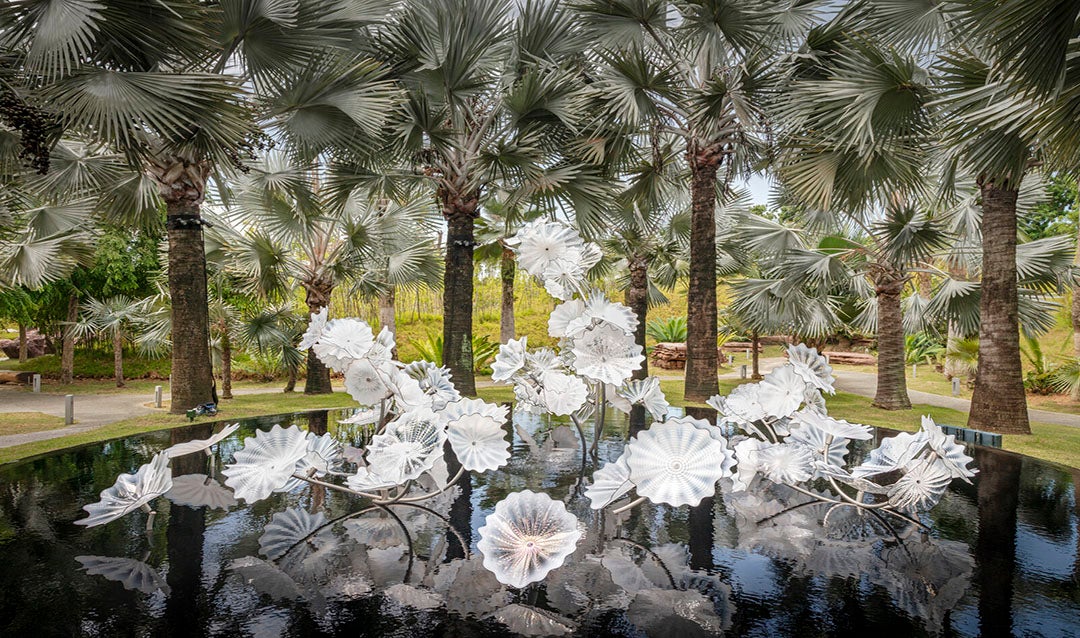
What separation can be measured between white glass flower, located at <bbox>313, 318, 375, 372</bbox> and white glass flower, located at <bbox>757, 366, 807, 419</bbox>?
2232 mm

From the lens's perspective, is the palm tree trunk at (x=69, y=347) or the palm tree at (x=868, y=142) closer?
the palm tree at (x=868, y=142)

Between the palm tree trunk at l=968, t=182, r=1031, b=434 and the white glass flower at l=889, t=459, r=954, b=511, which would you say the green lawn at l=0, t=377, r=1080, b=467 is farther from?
the white glass flower at l=889, t=459, r=954, b=511

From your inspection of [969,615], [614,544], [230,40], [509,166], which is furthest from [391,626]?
[509,166]

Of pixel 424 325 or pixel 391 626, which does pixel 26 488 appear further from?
pixel 424 325

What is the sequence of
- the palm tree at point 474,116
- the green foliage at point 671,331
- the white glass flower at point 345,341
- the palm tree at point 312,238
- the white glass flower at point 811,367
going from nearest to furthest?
the white glass flower at point 345,341, the white glass flower at point 811,367, the palm tree at point 474,116, the palm tree at point 312,238, the green foliage at point 671,331

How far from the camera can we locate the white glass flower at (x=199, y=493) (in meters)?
3.42

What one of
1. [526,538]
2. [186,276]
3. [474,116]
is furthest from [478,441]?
[474,116]

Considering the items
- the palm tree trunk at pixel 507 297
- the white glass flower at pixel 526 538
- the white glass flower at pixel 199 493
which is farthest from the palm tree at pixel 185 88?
the palm tree trunk at pixel 507 297

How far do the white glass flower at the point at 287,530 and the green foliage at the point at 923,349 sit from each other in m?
22.1

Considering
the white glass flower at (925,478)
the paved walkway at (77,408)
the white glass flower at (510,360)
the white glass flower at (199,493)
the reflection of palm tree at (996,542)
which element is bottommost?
the paved walkway at (77,408)

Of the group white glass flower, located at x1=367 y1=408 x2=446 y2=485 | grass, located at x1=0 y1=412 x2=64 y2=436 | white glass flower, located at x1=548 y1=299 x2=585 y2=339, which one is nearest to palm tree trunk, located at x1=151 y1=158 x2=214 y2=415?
grass, located at x1=0 y1=412 x2=64 y2=436

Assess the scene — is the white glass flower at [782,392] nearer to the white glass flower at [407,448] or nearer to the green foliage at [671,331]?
the white glass flower at [407,448]

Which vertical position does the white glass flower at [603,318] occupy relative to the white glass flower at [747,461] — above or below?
above

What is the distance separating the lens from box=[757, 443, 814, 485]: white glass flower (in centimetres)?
281
